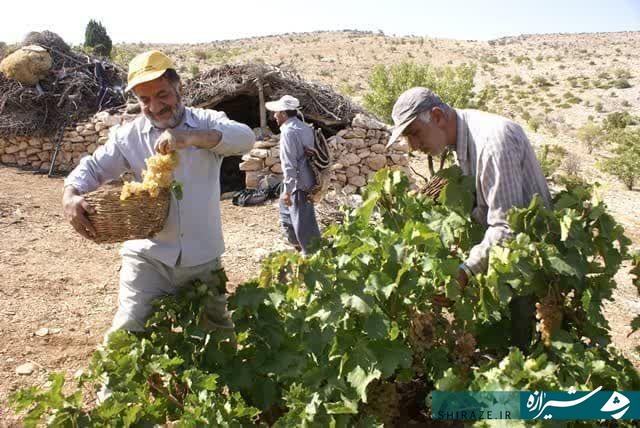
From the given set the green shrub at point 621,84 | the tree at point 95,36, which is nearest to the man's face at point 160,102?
the tree at point 95,36

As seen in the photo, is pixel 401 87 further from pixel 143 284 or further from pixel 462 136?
pixel 143 284

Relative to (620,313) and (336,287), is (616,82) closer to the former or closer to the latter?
(620,313)

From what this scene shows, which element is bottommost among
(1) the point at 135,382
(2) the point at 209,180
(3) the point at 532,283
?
(1) the point at 135,382

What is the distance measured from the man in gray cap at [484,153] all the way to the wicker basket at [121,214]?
119 centimetres

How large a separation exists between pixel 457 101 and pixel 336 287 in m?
14.9

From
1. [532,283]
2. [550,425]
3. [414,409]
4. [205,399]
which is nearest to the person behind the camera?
[550,425]

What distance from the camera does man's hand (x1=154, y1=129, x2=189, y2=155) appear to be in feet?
7.76

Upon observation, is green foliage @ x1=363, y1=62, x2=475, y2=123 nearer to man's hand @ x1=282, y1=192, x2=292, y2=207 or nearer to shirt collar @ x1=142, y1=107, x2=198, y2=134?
man's hand @ x1=282, y1=192, x2=292, y2=207

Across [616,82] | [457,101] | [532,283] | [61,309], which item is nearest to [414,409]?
[532,283]

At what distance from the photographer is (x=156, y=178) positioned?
2.33 meters

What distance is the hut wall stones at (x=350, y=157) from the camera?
9414mm

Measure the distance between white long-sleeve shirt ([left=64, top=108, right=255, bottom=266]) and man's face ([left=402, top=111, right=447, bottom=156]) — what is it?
88cm

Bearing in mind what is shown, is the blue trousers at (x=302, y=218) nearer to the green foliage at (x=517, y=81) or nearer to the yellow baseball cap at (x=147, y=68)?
the yellow baseball cap at (x=147, y=68)

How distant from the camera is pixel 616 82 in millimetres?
29297
